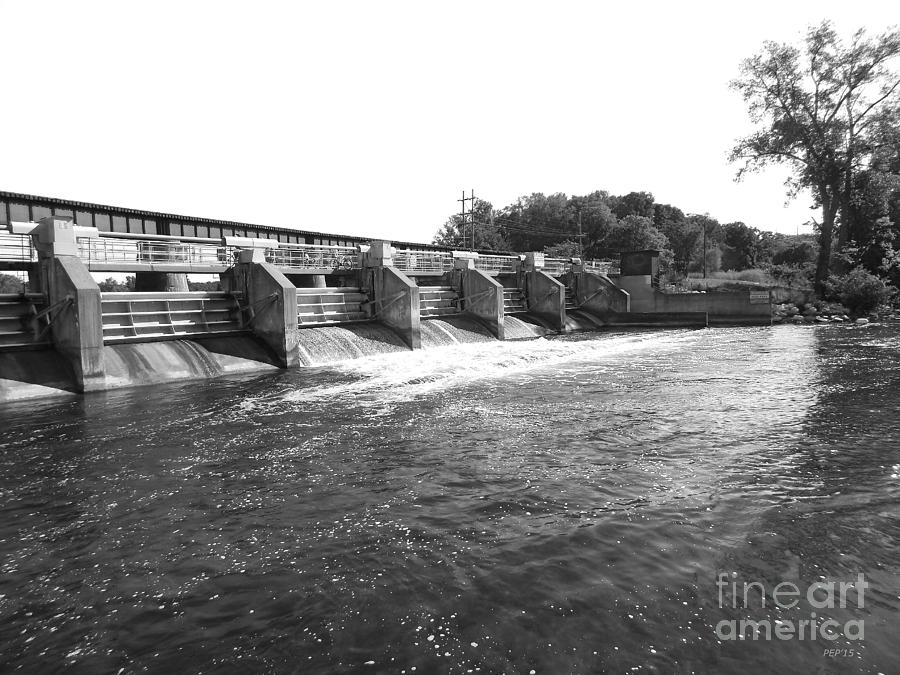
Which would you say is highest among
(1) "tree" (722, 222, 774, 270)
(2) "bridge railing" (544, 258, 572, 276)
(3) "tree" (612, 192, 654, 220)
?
(3) "tree" (612, 192, 654, 220)

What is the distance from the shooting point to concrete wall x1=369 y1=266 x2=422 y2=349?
2334 cm

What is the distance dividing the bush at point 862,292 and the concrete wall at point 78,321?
4382 cm

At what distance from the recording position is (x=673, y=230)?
9800 centimetres

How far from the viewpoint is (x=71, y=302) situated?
48.7 feet

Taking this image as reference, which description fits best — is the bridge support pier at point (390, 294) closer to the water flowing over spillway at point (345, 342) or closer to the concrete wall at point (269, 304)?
the water flowing over spillway at point (345, 342)

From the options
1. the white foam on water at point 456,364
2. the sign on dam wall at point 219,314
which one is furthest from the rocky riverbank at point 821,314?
the sign on dam wall at point 219,314

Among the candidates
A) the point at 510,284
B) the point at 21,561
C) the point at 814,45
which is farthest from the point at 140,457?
the point at 814,45

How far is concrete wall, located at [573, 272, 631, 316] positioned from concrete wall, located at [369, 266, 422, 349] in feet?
65.7

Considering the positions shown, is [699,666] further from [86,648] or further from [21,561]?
[21,561]

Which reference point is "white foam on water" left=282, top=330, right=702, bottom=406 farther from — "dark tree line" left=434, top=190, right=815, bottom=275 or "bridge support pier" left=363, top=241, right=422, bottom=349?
"dark tree line" left=434, top=190, right=815, bottom=275

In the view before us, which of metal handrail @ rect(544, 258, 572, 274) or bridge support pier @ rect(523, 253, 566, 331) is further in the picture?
metal handrail @ rect(544, 258, 572, 274)

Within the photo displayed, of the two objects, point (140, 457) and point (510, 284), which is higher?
point (510, 284)

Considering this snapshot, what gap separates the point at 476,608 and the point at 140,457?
6526 mm

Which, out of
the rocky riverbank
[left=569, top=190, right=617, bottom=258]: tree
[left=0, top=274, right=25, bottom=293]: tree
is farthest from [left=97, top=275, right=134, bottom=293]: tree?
[left=569, top=190, right=617, bottom=258]: tree
